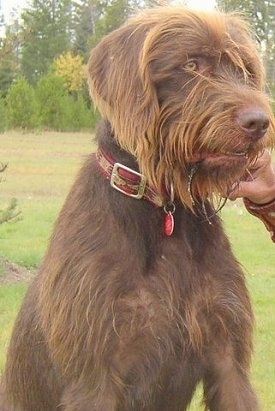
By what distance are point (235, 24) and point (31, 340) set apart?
1.61m

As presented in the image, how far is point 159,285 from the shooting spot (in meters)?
3.50

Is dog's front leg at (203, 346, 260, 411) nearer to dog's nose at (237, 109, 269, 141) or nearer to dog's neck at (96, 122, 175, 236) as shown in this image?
dog's neck at (96, 122, 175, 236)

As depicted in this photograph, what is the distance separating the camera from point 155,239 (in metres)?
3.53

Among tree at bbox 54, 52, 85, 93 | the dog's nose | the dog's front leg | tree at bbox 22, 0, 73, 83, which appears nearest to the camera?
the dog's nose

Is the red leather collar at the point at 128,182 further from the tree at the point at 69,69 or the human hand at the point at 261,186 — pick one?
the tree at the point at 69,69

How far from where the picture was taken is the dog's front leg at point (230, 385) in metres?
3.68

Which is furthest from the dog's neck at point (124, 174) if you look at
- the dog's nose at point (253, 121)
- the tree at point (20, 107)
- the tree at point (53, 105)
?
the tree at point (53, 105)

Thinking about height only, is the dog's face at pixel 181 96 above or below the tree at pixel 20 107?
above

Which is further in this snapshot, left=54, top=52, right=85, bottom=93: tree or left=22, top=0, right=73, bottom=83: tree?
left=22, top=0, right=73, bottom=83: tree

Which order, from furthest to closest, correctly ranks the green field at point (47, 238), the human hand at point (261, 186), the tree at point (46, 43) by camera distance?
the tree at point (46, 43)
the green field at point (47, 238)
the human hand at point (261, 186)

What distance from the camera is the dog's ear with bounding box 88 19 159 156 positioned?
3217 millimetres

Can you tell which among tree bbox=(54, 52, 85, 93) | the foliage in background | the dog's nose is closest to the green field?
the dog's nose

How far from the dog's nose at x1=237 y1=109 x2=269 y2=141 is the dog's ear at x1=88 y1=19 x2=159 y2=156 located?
0.33m

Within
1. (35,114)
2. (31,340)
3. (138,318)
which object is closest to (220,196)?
(138,318)
